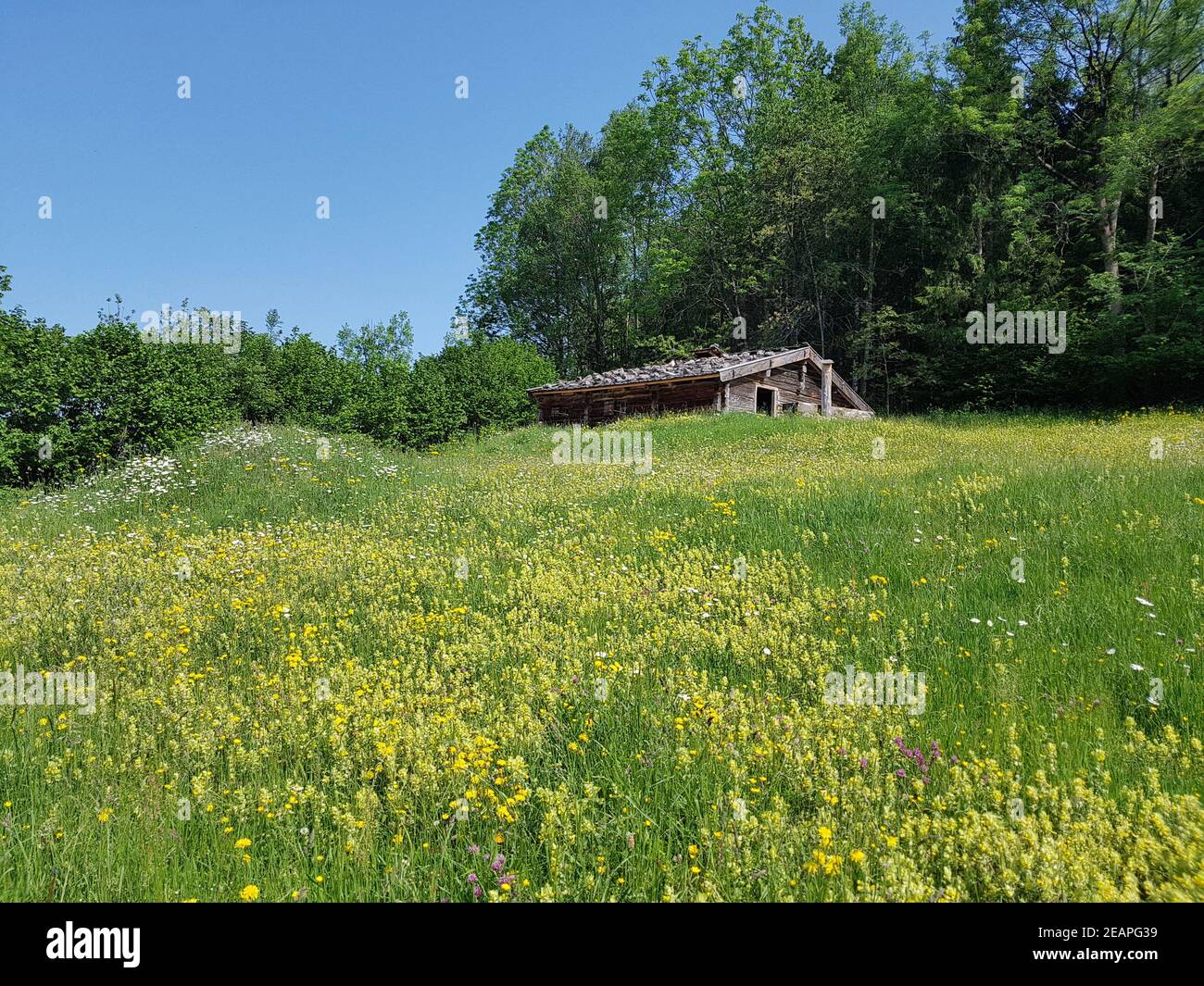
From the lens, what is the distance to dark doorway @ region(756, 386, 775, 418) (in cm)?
2973

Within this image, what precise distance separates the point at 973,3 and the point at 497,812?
44.1 m

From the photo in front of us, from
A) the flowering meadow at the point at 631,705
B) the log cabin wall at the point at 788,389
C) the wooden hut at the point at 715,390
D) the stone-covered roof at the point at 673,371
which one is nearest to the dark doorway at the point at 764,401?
the wooden hut at the point at 715,390

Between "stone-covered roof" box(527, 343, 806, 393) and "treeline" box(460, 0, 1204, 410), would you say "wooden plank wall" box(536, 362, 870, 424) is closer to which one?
"stone-covered roof" box(527, 343, 806, 393)

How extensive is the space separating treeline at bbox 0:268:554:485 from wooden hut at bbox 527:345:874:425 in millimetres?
4116

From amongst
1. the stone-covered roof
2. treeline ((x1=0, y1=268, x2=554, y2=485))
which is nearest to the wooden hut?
the stone-covered roof

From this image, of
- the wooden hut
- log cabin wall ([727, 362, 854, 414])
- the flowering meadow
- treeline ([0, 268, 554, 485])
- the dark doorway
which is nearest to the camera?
the flowering meadow

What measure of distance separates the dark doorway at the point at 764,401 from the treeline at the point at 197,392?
12.8 metres

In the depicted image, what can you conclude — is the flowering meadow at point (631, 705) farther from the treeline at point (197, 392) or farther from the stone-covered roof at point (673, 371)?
the stone-covered roof at point (673, 371)

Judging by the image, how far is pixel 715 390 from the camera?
90.0ft

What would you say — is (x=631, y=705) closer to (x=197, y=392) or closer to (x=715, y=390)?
(x=197, y=392)

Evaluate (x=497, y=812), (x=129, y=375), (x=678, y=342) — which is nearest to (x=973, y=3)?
(x=678, y=342)

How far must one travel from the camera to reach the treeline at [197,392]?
16.0 metres
